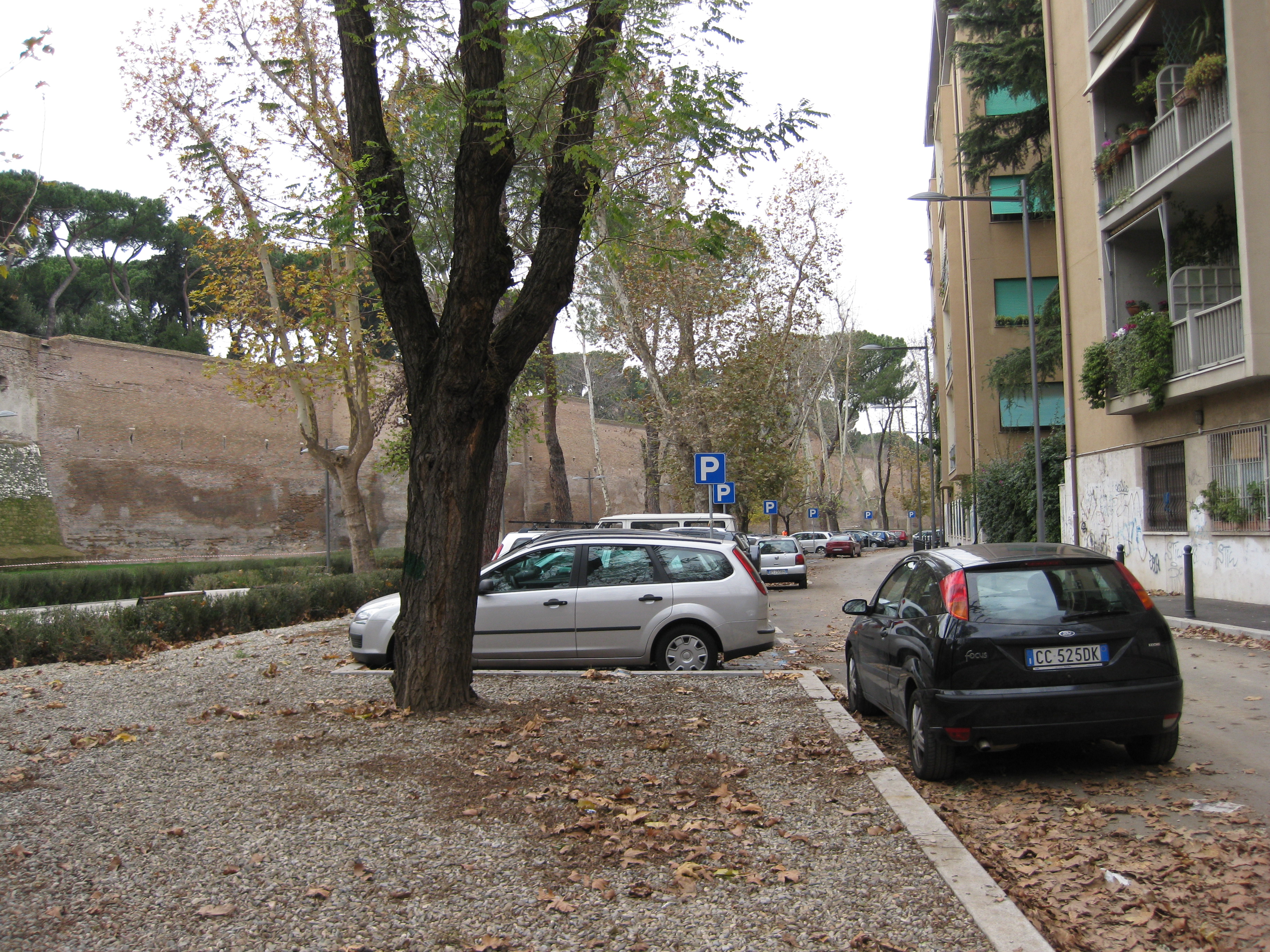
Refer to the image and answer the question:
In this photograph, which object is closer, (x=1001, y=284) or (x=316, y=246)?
(x=316, y=246)

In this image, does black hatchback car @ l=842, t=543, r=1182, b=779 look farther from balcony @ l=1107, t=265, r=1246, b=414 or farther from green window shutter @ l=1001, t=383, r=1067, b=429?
green window shutter @ l=1001, t=383, r=1067, b=429

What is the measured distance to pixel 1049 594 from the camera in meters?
6.06

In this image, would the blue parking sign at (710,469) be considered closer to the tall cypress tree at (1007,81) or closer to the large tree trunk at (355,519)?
the large tree trunk at (355,519)

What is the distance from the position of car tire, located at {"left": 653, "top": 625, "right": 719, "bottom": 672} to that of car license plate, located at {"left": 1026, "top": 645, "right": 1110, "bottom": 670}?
4.62 m

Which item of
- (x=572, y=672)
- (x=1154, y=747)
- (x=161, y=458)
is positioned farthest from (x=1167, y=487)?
(x=161, y=458)

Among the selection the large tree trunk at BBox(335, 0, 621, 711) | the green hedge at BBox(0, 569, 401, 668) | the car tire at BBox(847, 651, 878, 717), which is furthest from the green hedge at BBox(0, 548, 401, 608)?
the car tire at BBox(847, 651, 878, 717)

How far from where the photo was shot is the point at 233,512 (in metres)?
42.6

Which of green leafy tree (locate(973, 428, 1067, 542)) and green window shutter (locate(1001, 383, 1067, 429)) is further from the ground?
green window shutter (locate(1001, 383, 1067, 429))

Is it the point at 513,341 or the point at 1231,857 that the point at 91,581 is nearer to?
the point at 513,341

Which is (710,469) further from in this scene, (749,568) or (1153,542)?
(749,568)

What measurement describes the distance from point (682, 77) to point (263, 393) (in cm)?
1737

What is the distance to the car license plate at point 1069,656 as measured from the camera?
230 inches

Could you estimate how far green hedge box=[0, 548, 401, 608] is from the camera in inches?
994

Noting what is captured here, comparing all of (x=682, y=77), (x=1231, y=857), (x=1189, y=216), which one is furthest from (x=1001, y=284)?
(x=1231, y=857)
